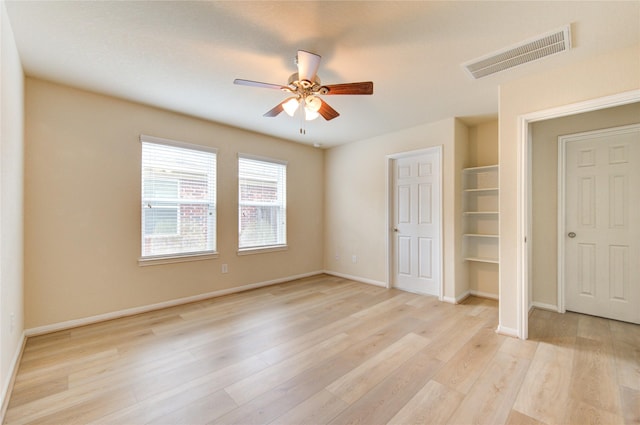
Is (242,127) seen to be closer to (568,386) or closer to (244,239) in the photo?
(244,239)

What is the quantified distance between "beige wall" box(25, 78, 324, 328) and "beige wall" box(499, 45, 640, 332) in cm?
355

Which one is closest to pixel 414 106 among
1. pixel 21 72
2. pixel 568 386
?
pixel 568 386

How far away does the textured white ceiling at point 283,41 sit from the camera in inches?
71.0

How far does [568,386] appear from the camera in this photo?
6.41ft

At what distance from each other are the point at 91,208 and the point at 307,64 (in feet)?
9.24

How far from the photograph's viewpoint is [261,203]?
4.62 meters

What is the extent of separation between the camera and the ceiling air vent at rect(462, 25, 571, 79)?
207 centimetres

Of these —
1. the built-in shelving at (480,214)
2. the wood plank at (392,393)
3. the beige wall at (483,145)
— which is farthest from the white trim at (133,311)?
the beige wall at (483,145)

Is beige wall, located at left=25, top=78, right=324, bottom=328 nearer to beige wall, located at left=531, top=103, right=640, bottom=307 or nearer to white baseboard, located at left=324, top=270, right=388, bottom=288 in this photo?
white baseboard, located at left=324, top=270, right=388, bottom=288

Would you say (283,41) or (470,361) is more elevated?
(283,41)

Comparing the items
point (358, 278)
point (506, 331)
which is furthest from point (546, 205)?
point (358, 278)

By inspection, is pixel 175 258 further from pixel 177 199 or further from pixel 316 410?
pixel 316 410

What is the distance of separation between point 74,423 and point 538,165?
16.4 ft

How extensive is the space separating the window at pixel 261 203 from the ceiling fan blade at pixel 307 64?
2.43 m
